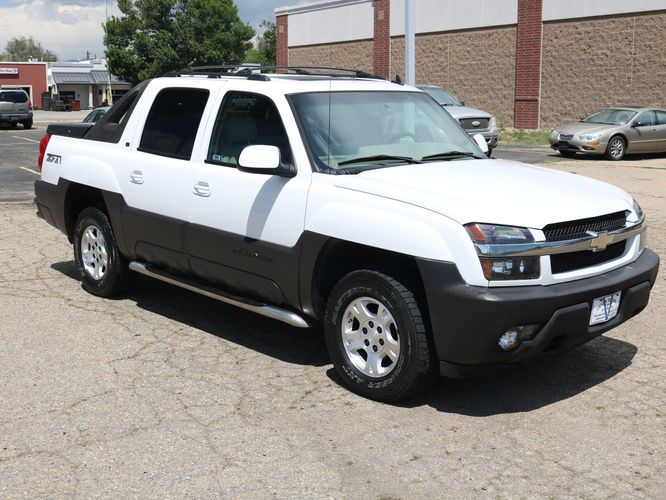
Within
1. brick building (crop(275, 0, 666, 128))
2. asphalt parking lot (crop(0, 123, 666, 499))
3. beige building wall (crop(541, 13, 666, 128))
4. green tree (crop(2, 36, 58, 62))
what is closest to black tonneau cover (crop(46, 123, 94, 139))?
asphalt parking lot (crop(0, 123, 666, 499))

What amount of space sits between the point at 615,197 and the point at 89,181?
13.6 ft

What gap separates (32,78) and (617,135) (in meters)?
76.8

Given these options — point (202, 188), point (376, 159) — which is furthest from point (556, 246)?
point (202, 188)

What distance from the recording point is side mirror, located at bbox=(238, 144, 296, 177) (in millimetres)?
5203

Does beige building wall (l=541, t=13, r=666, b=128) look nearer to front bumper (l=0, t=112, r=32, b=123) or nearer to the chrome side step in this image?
front bumper (l=0, t=112, r=32, b=123)

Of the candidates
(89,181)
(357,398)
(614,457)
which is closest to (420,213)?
(357,398)

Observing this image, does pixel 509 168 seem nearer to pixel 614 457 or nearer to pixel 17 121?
pixel 614 457

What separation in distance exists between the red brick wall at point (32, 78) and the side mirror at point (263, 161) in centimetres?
8721

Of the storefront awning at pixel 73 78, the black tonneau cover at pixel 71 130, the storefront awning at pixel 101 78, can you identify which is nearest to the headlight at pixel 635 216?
the black tonneau cover at pixel 71 130

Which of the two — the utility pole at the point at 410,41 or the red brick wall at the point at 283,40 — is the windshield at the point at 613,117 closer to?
the utility pole at the point at 410,41

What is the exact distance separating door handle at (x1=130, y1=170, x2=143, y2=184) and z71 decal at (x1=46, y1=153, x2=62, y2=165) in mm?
1176

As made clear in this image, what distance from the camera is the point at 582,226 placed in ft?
15.7

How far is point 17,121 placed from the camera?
116 feet

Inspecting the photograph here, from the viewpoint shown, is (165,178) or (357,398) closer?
(357,398)
